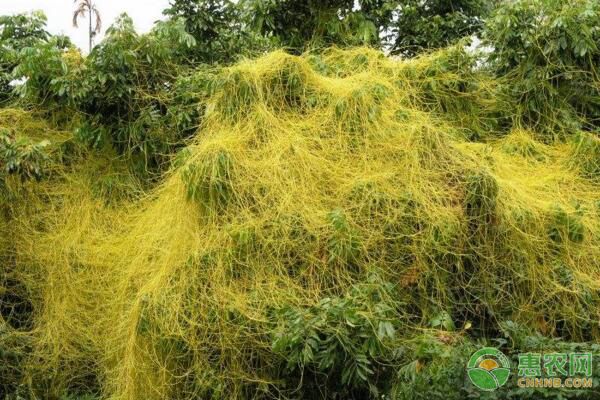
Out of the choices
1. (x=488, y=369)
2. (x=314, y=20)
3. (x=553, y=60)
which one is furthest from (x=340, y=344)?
(x=314, y=20)

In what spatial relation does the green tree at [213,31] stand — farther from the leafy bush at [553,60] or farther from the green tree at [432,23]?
the leafy bush at [553,60]

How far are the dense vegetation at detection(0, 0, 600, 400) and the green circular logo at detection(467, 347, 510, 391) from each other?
58 mm

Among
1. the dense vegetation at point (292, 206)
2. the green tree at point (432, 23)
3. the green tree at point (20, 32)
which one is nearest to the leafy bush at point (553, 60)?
the dense vegetation at point (292, 206)

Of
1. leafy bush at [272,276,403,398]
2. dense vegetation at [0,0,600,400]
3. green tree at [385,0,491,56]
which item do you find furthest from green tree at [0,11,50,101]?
leafy bush at [272,276,403,398]

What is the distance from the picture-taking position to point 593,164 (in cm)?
541

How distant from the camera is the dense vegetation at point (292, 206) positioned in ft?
14.4

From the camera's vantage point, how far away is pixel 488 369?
12.5 ft

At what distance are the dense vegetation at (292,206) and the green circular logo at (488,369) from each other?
58 mm

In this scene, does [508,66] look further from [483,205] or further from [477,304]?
[477,304]

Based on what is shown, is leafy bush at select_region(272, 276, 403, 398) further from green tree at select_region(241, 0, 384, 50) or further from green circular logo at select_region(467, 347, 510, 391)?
green tree at select_region(241, 0, 384, 50)

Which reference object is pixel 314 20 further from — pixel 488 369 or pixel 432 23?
pixel 488 369

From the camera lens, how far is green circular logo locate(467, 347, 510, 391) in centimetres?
372

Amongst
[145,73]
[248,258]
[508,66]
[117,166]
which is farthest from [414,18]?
[248,258]

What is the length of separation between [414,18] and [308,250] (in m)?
3.30
